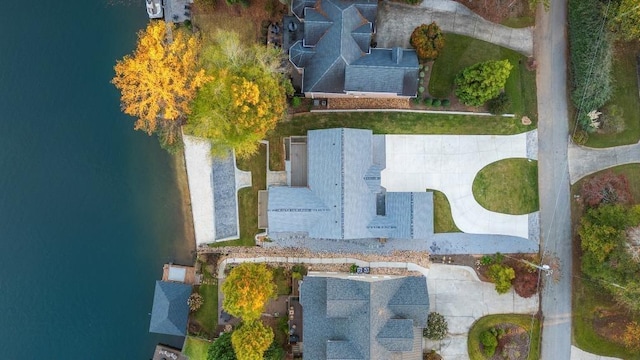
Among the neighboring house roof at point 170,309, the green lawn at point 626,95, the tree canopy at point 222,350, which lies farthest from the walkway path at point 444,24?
the tree canopy at point 222,350

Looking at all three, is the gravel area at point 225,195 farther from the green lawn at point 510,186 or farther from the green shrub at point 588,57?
the green shrub at point 588,57

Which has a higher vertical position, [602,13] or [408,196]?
[602,13]

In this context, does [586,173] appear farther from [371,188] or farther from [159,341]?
[159,341]

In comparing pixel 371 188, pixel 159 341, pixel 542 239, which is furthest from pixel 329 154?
pixel 159 341

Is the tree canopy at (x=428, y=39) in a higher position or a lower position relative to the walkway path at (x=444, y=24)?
lower

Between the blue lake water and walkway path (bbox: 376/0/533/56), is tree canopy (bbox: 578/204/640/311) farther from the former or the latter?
the blue lake water

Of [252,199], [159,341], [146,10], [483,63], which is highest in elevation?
[146,10]
